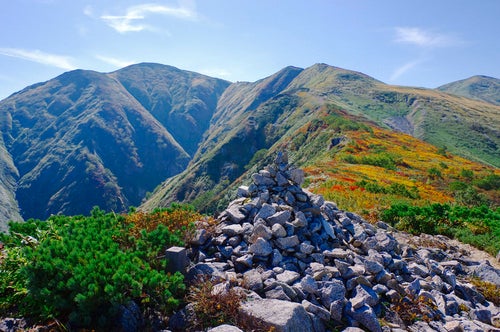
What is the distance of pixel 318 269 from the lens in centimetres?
702

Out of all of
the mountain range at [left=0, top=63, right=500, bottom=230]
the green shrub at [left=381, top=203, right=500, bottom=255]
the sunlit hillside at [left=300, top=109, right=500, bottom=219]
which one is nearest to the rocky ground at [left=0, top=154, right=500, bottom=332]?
the green shrub at [left=381, top=203, right=500, bottom=255]

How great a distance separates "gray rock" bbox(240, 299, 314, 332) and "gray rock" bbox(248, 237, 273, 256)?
1.52 meters

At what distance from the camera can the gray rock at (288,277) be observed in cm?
654

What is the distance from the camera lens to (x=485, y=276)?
9.85 meters

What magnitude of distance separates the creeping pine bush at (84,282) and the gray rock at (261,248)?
197cm

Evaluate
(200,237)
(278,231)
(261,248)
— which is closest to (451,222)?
(278,231)

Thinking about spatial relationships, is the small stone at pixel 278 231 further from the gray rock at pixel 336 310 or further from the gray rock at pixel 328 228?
the gray rock at pixel 336 310

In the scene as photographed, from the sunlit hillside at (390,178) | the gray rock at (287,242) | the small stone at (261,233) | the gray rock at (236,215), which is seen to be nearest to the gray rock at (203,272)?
the small stone at (261,233)

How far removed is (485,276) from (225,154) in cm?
11079

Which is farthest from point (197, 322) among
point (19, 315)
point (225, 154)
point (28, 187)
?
point (28, 187)

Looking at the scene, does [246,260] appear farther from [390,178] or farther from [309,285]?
[390,178]

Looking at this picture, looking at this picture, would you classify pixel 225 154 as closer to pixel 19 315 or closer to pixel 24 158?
pixel 19 315

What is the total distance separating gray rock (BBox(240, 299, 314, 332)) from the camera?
5.24m

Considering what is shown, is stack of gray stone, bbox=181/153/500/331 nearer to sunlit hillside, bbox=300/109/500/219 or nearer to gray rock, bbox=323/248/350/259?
gray rock, bbox=323/248/350/259
